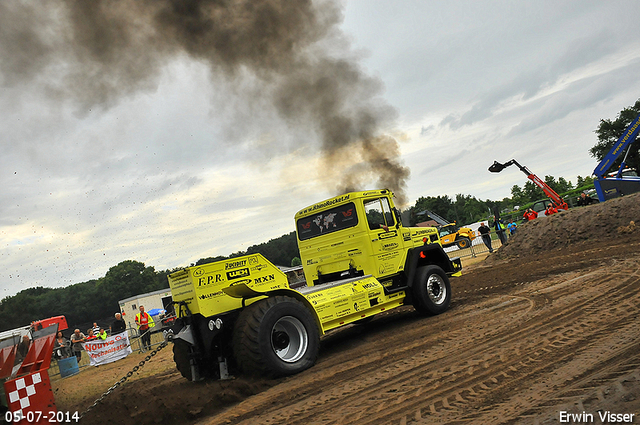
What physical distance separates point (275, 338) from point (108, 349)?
10850 millimetres

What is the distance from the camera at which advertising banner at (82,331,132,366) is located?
45.0ft

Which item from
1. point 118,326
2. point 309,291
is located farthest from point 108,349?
point 309,291

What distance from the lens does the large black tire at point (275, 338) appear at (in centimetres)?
540

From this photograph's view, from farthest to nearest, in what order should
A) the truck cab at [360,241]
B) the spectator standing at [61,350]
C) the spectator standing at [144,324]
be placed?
the spectator standing at [144,324] < the spectator standing at [61,350] < the truck cab at [360,241]

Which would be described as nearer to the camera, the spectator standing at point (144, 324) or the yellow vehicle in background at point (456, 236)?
the spectator standing at point (144, 324)

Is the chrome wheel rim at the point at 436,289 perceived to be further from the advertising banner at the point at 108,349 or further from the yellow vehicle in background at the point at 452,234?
the yellow vehicle in background at the point at 452,234

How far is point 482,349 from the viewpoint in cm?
520

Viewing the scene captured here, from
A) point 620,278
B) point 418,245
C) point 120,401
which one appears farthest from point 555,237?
point 120,401

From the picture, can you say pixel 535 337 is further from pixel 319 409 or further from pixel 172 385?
pixel 172 385

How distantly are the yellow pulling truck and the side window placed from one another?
0.02 metres

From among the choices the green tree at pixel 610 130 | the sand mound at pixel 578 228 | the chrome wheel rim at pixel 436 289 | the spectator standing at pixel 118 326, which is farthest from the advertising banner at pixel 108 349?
the green tree at pixel 610 130

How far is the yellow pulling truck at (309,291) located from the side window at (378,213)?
0.02 metres

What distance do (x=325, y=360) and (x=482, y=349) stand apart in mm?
2357

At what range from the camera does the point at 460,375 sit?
4.42 metres
